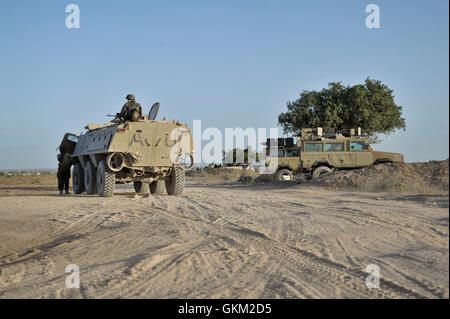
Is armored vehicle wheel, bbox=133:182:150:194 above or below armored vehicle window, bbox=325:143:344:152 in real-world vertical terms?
below

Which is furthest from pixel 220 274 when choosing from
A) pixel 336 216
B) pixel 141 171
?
pixel 141 171

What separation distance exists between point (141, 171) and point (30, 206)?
10.8ft

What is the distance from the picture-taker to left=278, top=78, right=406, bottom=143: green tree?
31.2 m

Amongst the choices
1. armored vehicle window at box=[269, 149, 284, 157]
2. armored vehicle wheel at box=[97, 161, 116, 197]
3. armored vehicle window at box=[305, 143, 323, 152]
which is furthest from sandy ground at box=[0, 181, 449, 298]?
armored vehicle window at box=[269, 149, 284, 157]

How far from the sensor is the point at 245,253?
536 cm

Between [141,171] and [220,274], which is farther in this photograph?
[141,171]

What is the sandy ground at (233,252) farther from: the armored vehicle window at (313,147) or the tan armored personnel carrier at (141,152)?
the armored vehicle window at (313,147)

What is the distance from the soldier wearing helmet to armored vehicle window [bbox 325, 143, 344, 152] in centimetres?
880

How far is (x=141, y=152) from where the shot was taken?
13.5m

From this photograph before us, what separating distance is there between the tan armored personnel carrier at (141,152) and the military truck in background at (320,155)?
23.1 feet

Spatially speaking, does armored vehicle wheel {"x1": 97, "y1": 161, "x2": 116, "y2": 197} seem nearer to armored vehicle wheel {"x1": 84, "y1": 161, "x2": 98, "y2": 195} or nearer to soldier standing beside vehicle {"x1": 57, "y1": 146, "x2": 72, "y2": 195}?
armored vehicle wheel {"x1": 84, "y1": 161, "x2": 98, "y2": 195}
